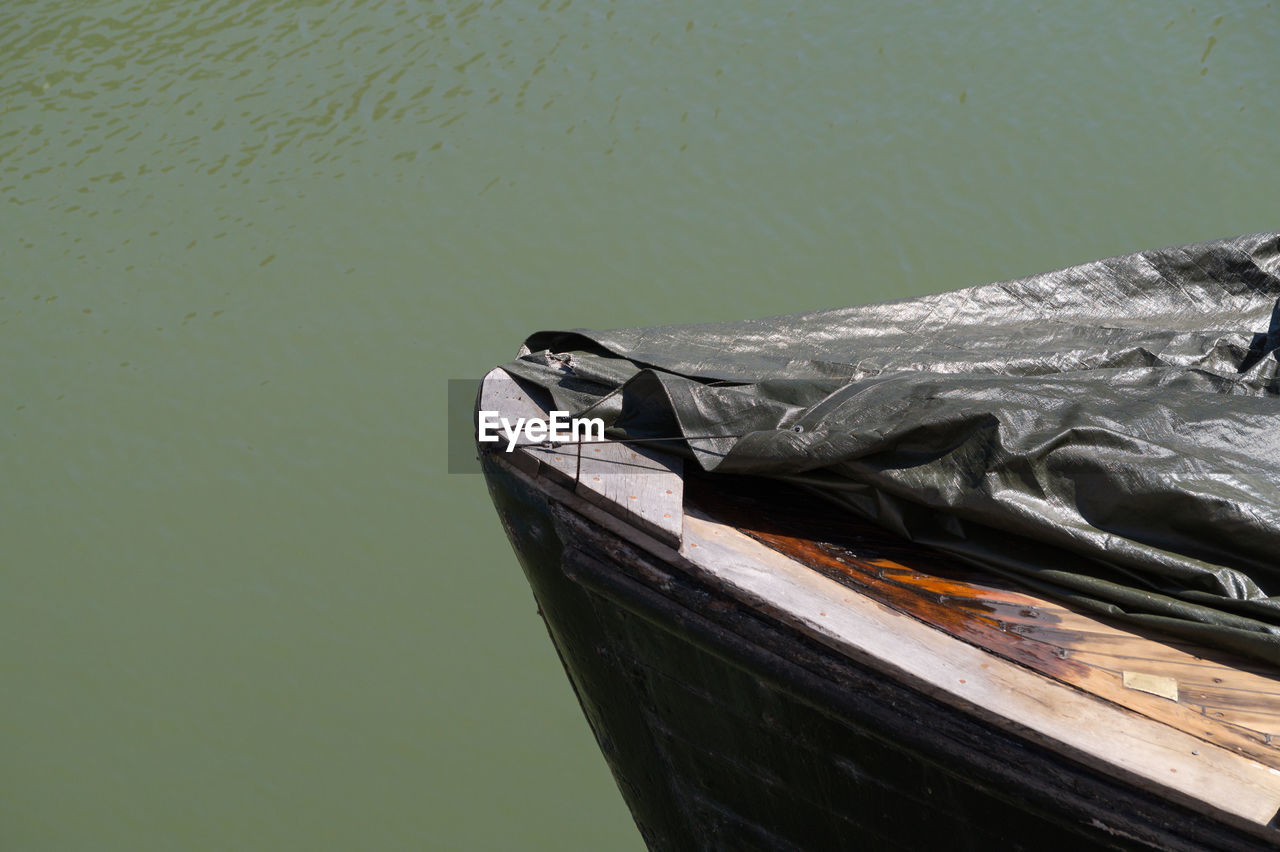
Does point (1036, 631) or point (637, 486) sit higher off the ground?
point (637, 486)

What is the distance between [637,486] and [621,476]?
0.05 m

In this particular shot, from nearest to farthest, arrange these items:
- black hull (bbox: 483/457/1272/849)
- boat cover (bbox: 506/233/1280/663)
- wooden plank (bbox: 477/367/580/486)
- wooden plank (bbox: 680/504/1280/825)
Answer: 1. wooden plank (bbox: 680/504/1280/825)
2. black hull (bbox: 483/457/1272/849)
3. boat cover (bbox: 506/233/1280/663)
4. wooden plank (bbox: 477/367/580/486)

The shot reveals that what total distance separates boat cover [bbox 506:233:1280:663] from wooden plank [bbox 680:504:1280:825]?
→ 0.76ft

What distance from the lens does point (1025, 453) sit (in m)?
2.27

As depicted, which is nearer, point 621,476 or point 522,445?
point 621,476

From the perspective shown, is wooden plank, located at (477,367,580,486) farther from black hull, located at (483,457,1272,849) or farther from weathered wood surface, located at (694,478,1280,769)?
weathered wood surface, located at (694,478,1280,769)

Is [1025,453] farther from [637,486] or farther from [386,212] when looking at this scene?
[386,212]

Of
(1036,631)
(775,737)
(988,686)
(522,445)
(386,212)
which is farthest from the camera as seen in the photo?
(386,212)

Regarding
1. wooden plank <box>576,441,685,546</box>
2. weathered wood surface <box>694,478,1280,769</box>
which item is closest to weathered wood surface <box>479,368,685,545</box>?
wooden plank <box>576,441,685,546</box>

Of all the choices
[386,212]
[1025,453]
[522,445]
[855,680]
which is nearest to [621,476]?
[522,445]

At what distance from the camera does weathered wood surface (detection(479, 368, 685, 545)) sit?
7.50 ft

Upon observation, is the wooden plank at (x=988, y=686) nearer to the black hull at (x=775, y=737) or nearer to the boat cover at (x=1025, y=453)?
the black hull at (x=775, y=737)

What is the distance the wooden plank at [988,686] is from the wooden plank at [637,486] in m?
0.07

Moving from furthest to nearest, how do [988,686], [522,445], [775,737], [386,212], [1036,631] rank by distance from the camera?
[386,212] → [522,445] → [775,737] → [1036,631] → [988,686]
